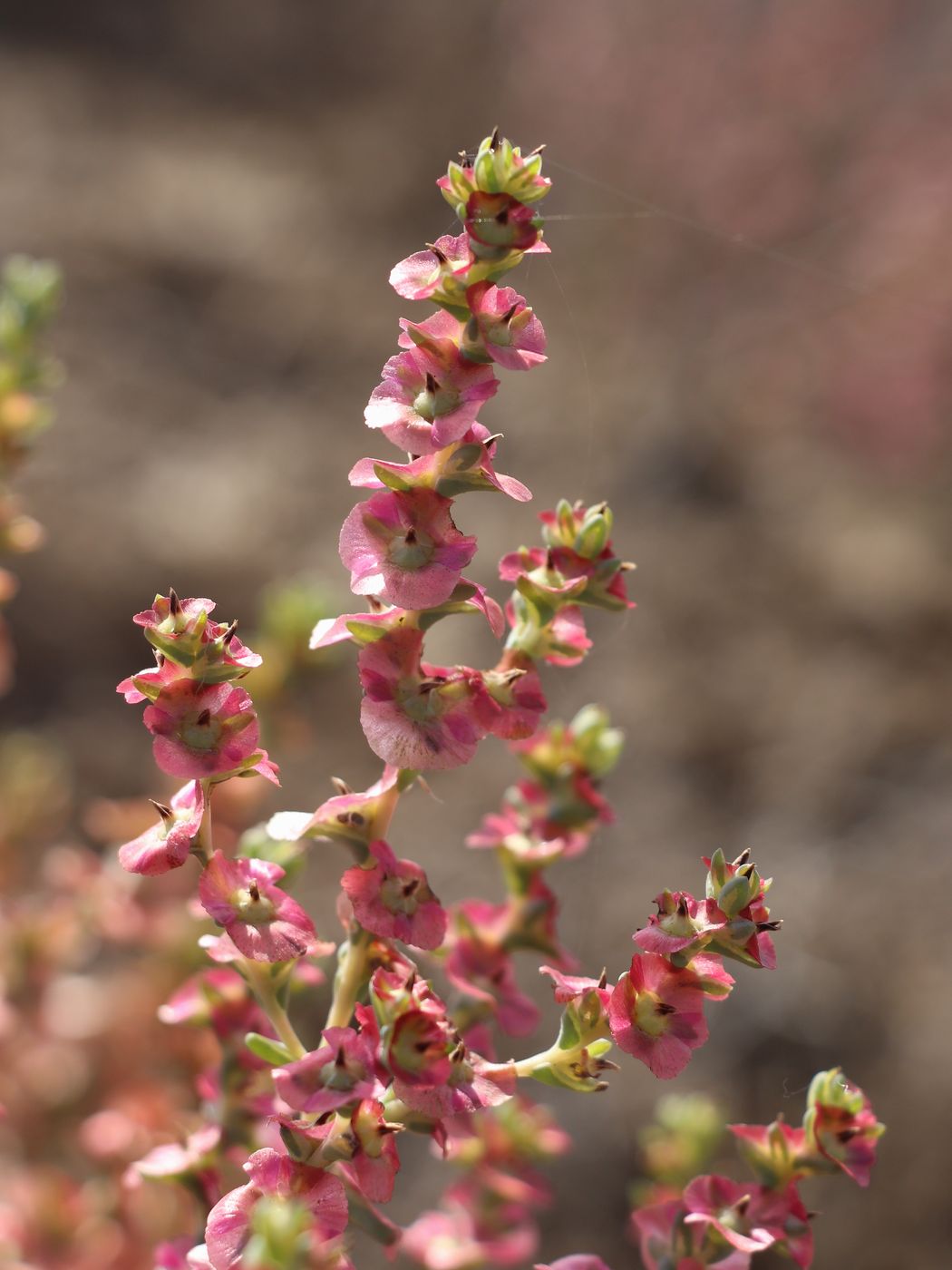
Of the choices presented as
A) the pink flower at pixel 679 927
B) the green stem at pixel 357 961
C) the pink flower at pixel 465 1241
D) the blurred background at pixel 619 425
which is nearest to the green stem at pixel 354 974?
the green stem at pixel 357 961

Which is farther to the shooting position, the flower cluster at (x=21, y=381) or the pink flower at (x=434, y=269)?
A: the flower cluster at (x=21, y=381)

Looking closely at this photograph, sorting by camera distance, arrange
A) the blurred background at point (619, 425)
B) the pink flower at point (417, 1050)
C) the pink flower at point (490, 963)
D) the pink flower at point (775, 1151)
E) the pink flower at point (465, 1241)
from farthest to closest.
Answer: the blurred background at point (619, 425) → the pink flower at point (465, 1241) → the pink flower at point (490, 963) → the pink flower at point (775, 1151) → the pink flower at point (417, 1050)

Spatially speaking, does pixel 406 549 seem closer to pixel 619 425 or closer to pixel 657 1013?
pixel 657 1013

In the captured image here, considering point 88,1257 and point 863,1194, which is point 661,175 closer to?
point 863,1194

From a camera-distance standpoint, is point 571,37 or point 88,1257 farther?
point 571,37

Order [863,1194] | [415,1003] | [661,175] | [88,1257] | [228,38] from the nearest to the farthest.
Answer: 1. [415,1003]
2. [88,1257]
3. [863,1194]
4. [661,175]
5. [228,38]

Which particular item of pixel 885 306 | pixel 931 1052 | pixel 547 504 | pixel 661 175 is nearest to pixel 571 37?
pixel 661 175

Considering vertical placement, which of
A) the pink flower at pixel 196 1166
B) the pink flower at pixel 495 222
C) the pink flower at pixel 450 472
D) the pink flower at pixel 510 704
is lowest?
the pink flower at pixel 196 1166

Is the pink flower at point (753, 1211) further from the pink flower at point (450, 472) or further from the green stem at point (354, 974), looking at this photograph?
the pink flower at point (450, 472)
